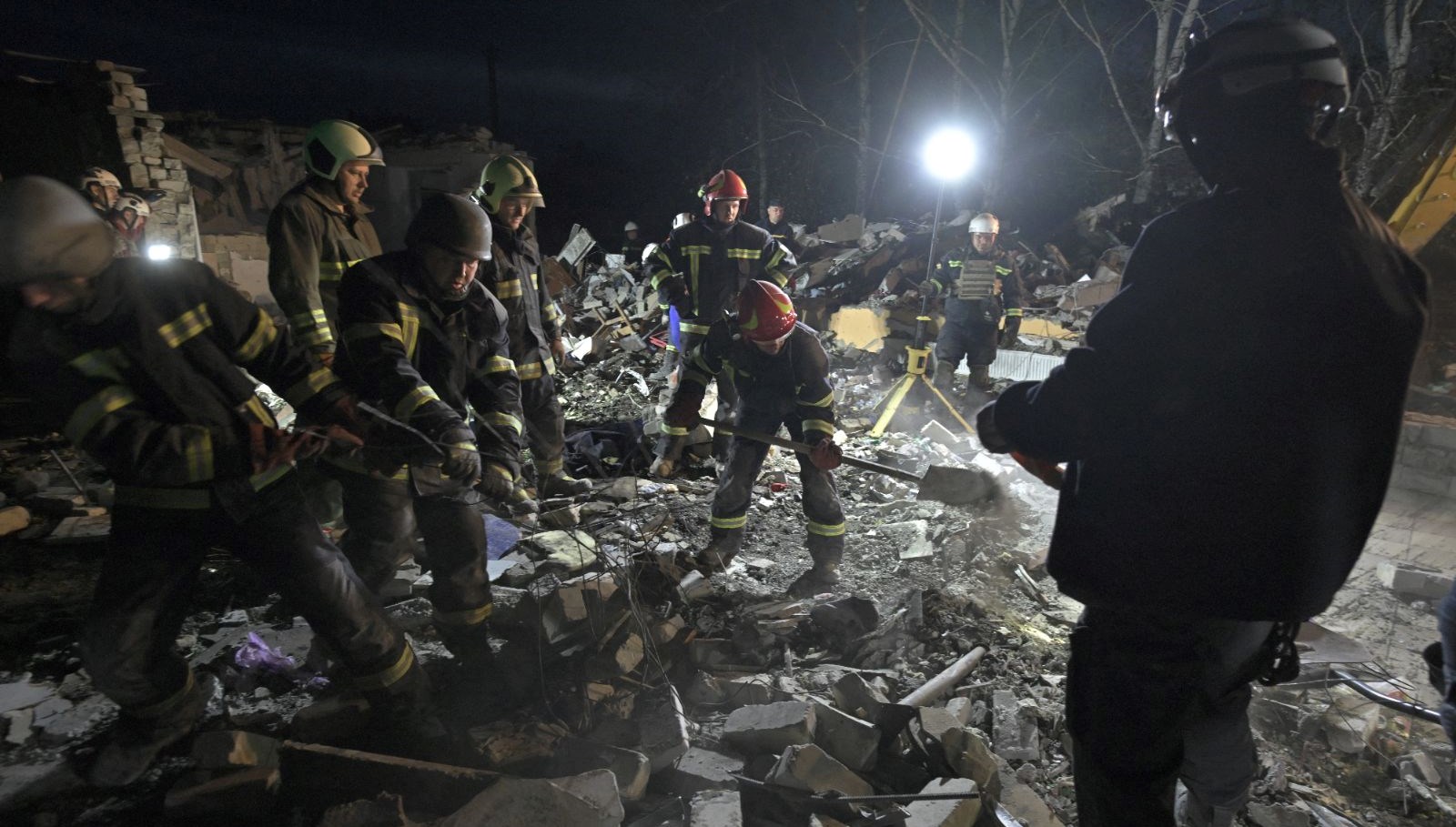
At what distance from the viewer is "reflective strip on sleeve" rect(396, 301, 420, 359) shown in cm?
281

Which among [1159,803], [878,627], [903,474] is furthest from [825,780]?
[903,474]

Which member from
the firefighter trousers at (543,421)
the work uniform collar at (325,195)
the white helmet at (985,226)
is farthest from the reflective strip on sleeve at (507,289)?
the white helmet at (985,226)

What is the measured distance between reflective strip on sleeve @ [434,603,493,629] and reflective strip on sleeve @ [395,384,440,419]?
0.95 metres

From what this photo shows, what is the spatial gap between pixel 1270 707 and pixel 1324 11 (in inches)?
671

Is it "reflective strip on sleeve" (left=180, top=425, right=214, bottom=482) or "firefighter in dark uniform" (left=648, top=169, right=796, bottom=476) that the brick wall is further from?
"reflective strip on sleeve" (left=180, top=425, right=214, bottom=482)

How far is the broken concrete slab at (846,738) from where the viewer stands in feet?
8.05

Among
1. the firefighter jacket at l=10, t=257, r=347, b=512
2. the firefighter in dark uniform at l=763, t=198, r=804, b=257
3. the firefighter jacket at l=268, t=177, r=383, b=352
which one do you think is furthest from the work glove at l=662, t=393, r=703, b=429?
the firefighter in dark uniform at l=763, t=198, r=804, b=257

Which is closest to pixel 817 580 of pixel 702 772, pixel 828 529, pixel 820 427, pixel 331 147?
pixel 828 529

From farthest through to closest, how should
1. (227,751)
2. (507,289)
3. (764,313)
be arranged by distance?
(507,289)
(764,313)
(227,751)

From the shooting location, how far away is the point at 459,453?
264cm

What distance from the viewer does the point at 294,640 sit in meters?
3.41

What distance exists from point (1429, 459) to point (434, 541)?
7284 millimetres

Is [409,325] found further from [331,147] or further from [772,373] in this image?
[772,373]

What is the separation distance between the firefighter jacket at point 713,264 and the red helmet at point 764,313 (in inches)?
85.2
